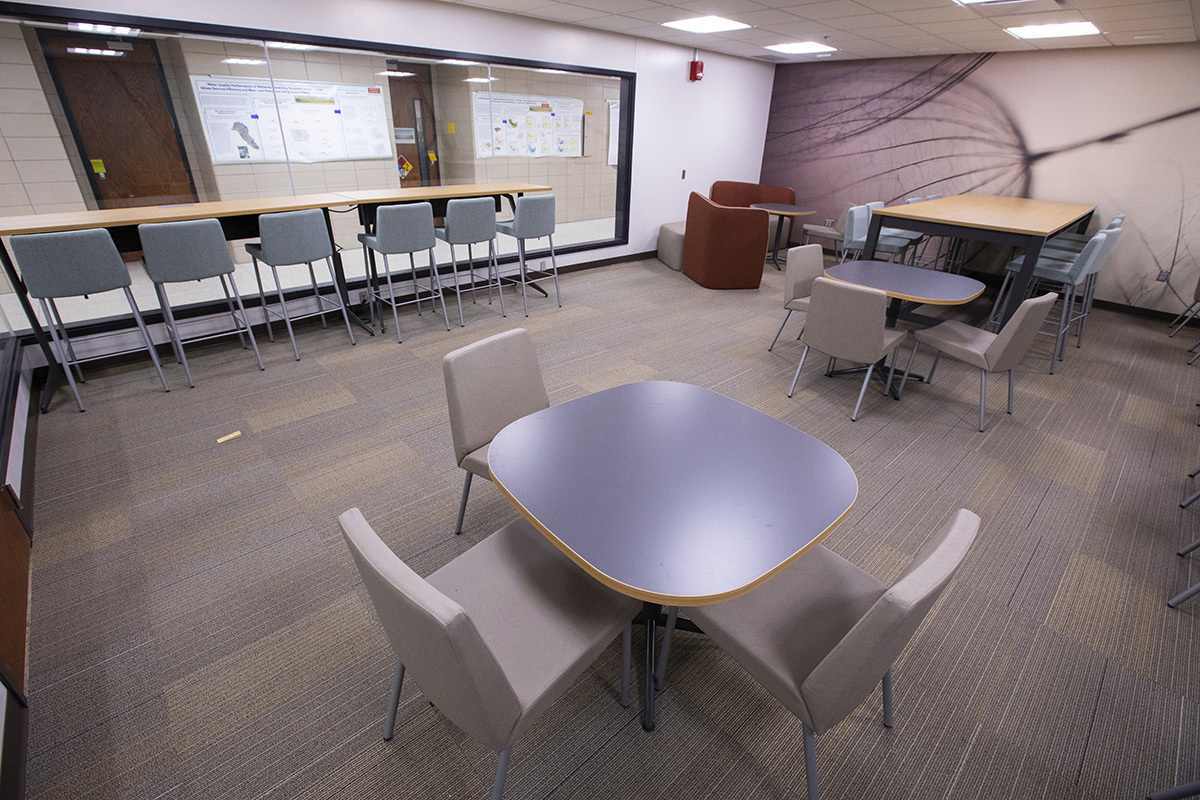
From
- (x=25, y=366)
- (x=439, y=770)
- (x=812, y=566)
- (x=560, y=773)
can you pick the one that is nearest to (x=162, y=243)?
(x=25, y=366)

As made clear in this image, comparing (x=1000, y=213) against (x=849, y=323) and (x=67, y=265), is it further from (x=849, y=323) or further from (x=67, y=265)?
(x=67, y=265)

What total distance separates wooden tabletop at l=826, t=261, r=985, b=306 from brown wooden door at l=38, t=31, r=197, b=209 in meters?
4.84

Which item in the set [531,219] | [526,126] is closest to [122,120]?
[531,219]

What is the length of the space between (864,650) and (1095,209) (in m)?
6.86

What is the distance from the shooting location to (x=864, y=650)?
1.01 metres

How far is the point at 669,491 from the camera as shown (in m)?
1.34

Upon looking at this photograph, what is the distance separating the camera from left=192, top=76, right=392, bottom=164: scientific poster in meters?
4.00

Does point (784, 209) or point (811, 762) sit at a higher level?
point (784, 209)

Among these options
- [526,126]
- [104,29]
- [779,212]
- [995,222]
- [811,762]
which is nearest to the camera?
[811,762]

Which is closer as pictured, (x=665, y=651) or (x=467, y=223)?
(x=665, y=651)

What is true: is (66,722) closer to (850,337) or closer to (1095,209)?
(850,337)

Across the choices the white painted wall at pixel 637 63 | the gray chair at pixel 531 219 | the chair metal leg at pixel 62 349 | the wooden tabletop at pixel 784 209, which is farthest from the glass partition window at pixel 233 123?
the wooden tabletop at pixel 784 209

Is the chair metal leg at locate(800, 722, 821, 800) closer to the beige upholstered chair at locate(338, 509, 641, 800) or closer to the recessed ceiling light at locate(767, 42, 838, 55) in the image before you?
the beige upholstered chair at locate(338, 509, 641, 800)

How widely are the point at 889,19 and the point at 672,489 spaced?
4.92 m
